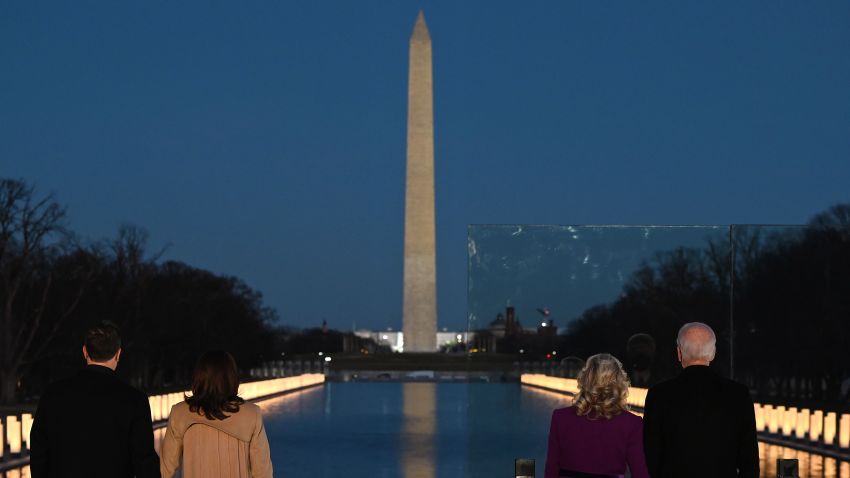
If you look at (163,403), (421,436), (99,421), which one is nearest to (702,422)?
(99,421)

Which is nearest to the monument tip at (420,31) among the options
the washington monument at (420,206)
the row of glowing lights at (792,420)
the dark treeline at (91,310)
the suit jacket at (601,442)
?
the washington monument at (420,206)

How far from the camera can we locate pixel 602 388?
7785 mm

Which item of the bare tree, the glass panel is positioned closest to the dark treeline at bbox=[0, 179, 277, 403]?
the bare tree

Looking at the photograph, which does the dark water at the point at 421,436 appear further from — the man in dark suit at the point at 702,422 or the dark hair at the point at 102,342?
the dark hair at the point at 102,342

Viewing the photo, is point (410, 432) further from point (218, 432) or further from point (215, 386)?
point (215, 386)

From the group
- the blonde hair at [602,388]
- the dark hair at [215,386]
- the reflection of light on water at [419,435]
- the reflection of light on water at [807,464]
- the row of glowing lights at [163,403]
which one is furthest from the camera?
the row of glowing lights at [163,403]

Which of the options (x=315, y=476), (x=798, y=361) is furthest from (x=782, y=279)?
(x=798, y=361)

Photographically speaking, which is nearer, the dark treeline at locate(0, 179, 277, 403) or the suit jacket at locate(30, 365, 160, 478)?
the suit jacket at locate(30, 365, 160, 478)

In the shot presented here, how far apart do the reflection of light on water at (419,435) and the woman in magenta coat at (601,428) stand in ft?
44.3

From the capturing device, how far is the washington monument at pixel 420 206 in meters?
78.5

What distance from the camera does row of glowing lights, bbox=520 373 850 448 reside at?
86.4ft

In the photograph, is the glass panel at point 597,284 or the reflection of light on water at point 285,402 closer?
the glass panel at point 597,284

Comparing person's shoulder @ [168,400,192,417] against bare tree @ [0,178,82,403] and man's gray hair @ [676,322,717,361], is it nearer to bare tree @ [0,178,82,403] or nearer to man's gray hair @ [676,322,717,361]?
man's gray hair @ [676,322,717,361]

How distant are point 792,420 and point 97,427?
23.2 m
